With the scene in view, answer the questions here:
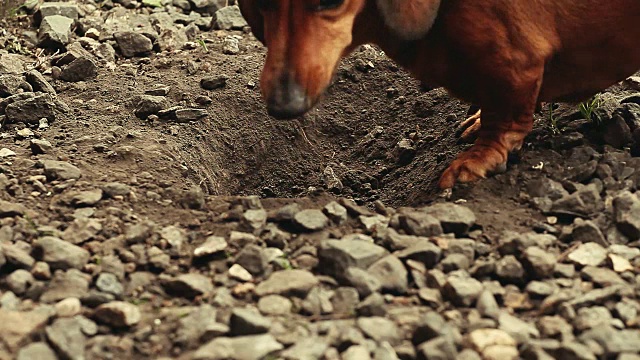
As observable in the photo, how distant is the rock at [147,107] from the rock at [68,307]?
176 cm

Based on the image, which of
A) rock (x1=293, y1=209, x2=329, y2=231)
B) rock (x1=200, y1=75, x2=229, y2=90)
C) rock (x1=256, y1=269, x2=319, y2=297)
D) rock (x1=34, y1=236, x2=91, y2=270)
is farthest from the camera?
rock (x1=200, y1=75, x2=229, y2=90)

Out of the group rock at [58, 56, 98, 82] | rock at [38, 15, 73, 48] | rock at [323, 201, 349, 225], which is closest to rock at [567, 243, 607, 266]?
rock at [323, 201, 349, 225]

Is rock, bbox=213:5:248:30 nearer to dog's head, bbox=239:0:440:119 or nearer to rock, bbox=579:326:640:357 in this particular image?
dog's head, bbox=239:0:440:119

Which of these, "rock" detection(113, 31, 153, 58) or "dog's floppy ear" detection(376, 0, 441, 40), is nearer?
"dog's floppy ear" detection(376, 0, 441, 40)

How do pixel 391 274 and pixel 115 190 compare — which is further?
pixel 115 190

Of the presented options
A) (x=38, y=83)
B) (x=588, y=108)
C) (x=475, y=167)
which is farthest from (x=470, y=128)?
(x=38, y=83)

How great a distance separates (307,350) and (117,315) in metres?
0.50

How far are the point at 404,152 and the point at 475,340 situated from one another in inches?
78.3

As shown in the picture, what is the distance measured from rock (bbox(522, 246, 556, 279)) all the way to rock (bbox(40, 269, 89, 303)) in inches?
48.3

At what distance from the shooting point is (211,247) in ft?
8.91

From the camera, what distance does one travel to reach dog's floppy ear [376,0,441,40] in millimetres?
3126

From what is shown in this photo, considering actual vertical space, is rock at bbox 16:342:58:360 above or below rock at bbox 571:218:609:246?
above

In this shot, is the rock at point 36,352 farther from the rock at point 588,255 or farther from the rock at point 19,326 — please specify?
the rock at point 588,255

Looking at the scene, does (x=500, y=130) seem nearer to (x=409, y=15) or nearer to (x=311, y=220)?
(x=409, y=15)
